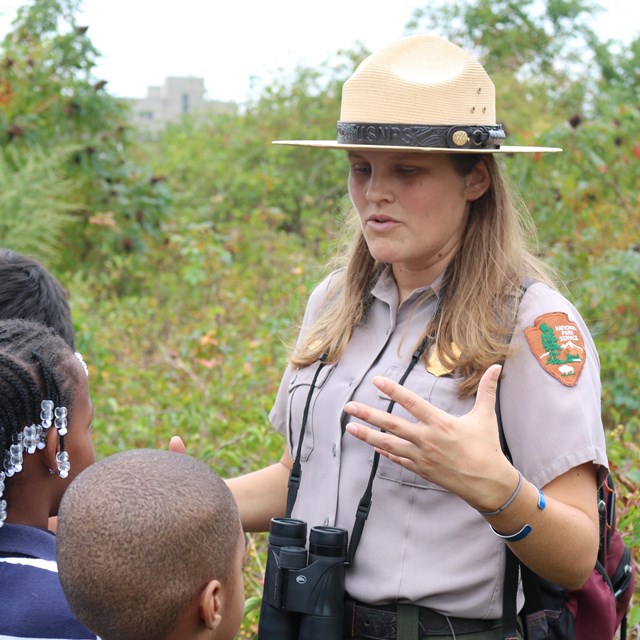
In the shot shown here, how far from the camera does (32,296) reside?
9.66ft

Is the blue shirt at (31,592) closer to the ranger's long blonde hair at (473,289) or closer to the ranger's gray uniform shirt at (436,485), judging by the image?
the ranger's gray uniform shirt at (436,485)

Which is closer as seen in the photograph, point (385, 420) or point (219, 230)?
point (385, 420)

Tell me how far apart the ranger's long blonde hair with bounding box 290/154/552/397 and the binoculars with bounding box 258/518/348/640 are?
435 mm

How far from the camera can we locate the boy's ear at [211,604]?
1.81 metres

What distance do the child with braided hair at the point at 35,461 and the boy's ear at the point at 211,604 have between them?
29 centimetres

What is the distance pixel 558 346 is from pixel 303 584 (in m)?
0.75

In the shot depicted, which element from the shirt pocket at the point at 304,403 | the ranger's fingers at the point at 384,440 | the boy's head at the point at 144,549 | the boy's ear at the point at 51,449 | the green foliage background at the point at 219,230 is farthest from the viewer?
the green foliage background at the point at 219,230

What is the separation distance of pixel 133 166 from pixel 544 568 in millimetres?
7540

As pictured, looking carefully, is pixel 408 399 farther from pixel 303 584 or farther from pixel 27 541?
pixel 27 541

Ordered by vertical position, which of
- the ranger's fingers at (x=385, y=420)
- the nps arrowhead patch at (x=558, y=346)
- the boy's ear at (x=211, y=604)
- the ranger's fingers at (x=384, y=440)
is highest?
the nps arrowhead patch at (x=558, y=346)

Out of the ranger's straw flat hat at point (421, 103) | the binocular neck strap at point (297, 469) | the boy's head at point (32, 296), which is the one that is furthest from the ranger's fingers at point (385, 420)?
the boy's head at point (32, 296)

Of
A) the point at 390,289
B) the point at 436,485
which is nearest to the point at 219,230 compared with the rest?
the point at 390,289

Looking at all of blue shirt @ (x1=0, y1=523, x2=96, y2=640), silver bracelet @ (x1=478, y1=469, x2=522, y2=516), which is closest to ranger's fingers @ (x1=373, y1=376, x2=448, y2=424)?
silver bracelet @ (x1=478, y1=469, x2=522, y2=516)

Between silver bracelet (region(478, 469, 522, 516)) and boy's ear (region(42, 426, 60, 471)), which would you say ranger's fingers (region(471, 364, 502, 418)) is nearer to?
silver bracelet (region(478, 469, 522, 516))
